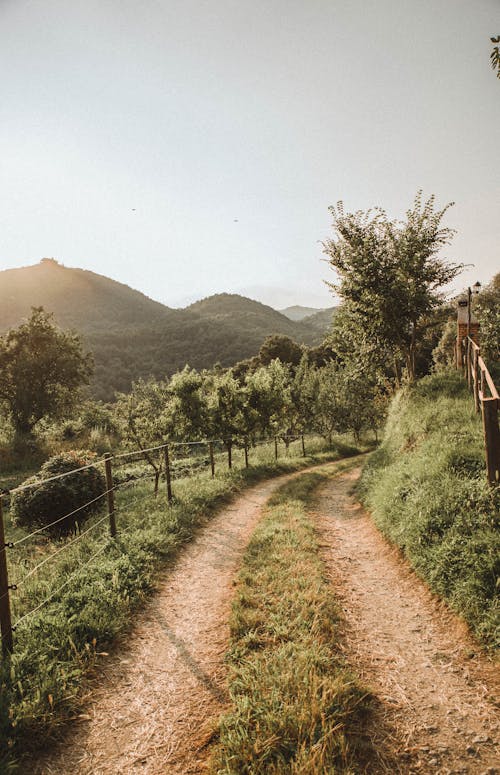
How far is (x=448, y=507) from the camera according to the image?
592 cm

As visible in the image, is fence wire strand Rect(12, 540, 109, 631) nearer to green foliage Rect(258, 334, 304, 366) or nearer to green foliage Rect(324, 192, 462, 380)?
green foliage Rect(324, 192, 462, 380)

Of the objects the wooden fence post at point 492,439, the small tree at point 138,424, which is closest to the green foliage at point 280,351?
the small tree at point 138,424

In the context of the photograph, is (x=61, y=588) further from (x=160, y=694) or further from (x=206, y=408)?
(x=206, y=408)

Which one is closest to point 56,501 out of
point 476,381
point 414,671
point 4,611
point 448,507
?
point 4,611

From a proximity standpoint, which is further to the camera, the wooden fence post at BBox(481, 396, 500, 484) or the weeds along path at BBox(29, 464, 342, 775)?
the wooden fence post at BBox(481, 396, 500, 484)

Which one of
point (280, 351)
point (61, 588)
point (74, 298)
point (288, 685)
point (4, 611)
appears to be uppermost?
point (74, 298)

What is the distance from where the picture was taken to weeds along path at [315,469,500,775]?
9.87 feet

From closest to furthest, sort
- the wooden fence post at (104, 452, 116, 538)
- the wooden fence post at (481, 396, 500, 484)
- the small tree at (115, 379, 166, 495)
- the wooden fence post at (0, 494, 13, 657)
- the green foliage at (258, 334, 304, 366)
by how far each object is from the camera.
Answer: the wooden fence post at (0, 494, 13, 657) → the wooden fence post at (481, 396, 500, 484) → the wooden fence post at (104, 452, 116, 538) → the small tree at (115, 379, 166, 495) → the green foliage at (258, 334, 304, 366)

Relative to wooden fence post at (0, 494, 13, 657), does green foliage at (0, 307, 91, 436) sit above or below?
above

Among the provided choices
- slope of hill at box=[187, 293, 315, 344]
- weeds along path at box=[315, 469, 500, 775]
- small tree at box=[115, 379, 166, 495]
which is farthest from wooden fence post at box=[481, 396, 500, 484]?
slope of hill at box=[187, 293, 315, 344]

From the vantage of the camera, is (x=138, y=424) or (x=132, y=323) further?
(x=132, y=323)

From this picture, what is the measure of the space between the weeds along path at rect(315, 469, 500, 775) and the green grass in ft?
0.87

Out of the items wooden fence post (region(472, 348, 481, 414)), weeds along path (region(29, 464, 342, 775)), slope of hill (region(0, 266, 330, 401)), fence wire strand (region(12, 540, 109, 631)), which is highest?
slope of hill (region(0, 266, 330, 401))

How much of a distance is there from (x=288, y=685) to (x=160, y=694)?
1.30m
